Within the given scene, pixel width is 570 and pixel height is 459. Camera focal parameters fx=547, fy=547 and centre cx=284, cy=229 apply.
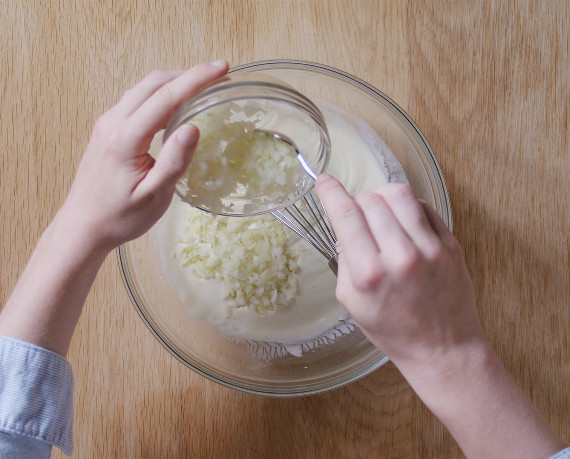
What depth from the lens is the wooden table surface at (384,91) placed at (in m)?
0.99

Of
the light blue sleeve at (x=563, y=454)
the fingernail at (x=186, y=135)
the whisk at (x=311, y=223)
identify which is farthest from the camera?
the whisk at (x=311, y=223)

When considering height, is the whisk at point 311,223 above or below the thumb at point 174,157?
below

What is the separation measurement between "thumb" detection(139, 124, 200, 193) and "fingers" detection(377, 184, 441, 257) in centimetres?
26

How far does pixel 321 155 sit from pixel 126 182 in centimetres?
30

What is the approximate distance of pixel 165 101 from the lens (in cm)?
71

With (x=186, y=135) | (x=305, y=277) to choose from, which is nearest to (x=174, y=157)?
(x=186, y=135)

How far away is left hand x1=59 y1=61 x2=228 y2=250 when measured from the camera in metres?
0.71

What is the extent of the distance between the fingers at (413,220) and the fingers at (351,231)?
0.05 m

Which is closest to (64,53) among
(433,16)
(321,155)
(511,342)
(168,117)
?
(168,117)

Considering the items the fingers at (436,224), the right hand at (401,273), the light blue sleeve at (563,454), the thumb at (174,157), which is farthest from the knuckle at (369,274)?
the light blue sleeve at (563,454)

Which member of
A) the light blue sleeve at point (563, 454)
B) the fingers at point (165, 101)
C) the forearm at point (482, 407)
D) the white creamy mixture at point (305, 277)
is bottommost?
the light blue sleeve at point (563, 454)

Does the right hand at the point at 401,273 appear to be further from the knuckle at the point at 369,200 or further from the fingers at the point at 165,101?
the fingers at the point at 165,101

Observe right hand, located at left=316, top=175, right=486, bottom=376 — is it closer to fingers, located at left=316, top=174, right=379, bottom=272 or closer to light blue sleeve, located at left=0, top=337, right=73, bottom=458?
fingers, located at left=316, top=174, right=379, bottom=272

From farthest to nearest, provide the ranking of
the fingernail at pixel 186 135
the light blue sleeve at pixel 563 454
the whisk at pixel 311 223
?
the whisk at pixel 311 223
the light blue sleeve at pixel 563 454
the fingernail at pixel 186 135
